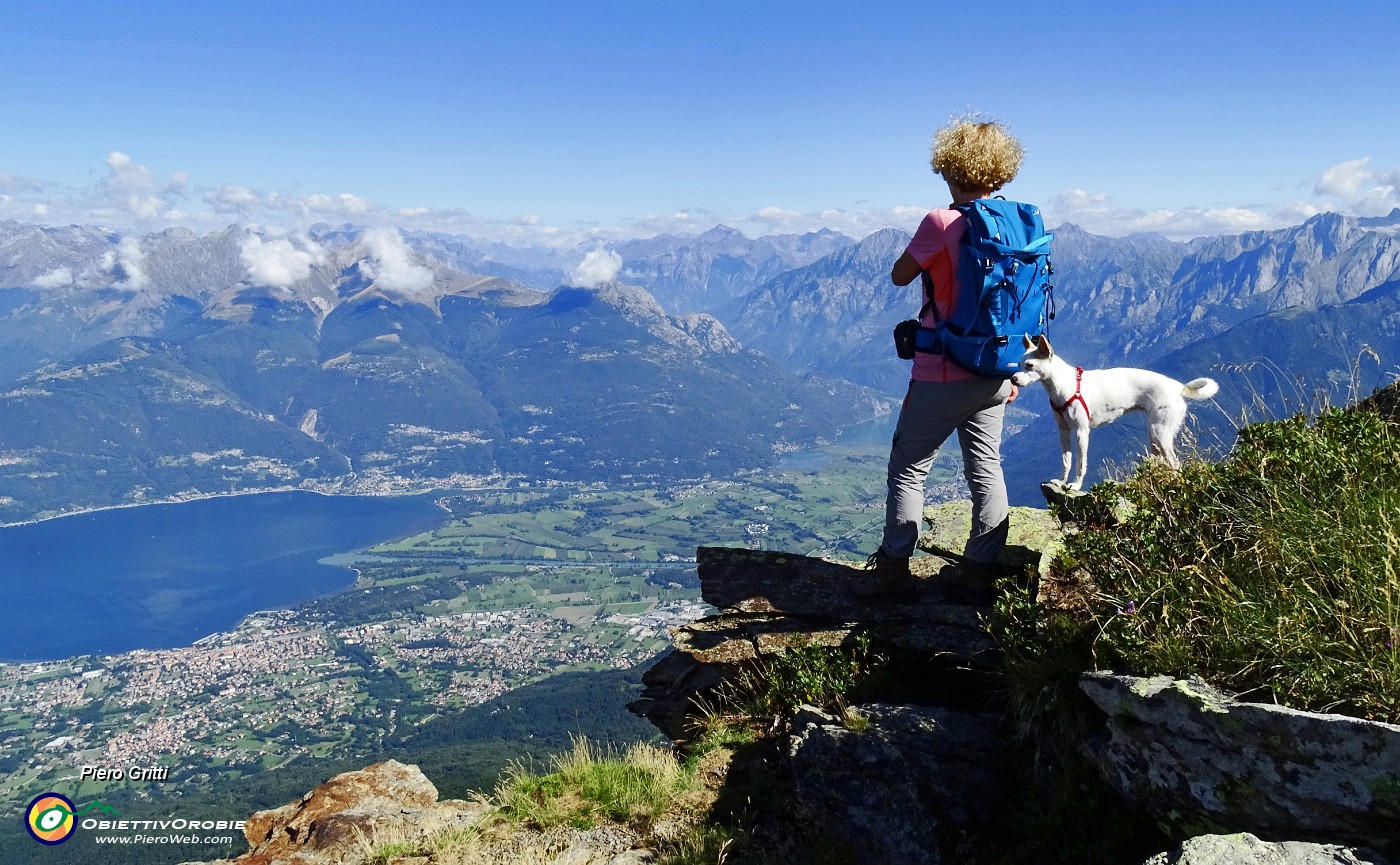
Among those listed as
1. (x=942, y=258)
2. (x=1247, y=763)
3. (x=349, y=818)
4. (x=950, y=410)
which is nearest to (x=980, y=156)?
(x=942, y=258)

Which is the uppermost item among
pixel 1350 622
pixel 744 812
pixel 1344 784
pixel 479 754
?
pixel 1350 622

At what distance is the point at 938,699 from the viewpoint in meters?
6.16

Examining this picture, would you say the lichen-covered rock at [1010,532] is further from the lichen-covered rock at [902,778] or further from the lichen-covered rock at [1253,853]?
the lichen-covered rock at [1253,853]

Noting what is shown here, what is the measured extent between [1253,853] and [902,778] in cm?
232

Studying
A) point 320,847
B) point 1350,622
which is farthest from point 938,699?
point 320,847

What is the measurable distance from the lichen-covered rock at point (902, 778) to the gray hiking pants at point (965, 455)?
2009 millimetres

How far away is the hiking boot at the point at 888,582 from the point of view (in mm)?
7344

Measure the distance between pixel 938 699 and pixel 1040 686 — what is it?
1.50 metres

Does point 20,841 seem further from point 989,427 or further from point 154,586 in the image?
point 154,586

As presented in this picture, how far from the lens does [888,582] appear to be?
7.46 m

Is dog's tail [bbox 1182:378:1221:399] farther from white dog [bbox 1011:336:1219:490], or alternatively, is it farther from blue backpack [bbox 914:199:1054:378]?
blue backpack [bbox 914:199:1054:378]

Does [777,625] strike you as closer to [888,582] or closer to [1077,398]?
[888,582]

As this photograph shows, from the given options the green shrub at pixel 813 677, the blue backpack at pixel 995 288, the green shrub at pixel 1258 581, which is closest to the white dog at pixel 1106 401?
the blue backpack at pixel 995 288

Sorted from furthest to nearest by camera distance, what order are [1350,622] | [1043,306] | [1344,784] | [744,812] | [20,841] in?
[20,841] < [1043,306] < [744,812] < [1350,622] < [1344,784]
